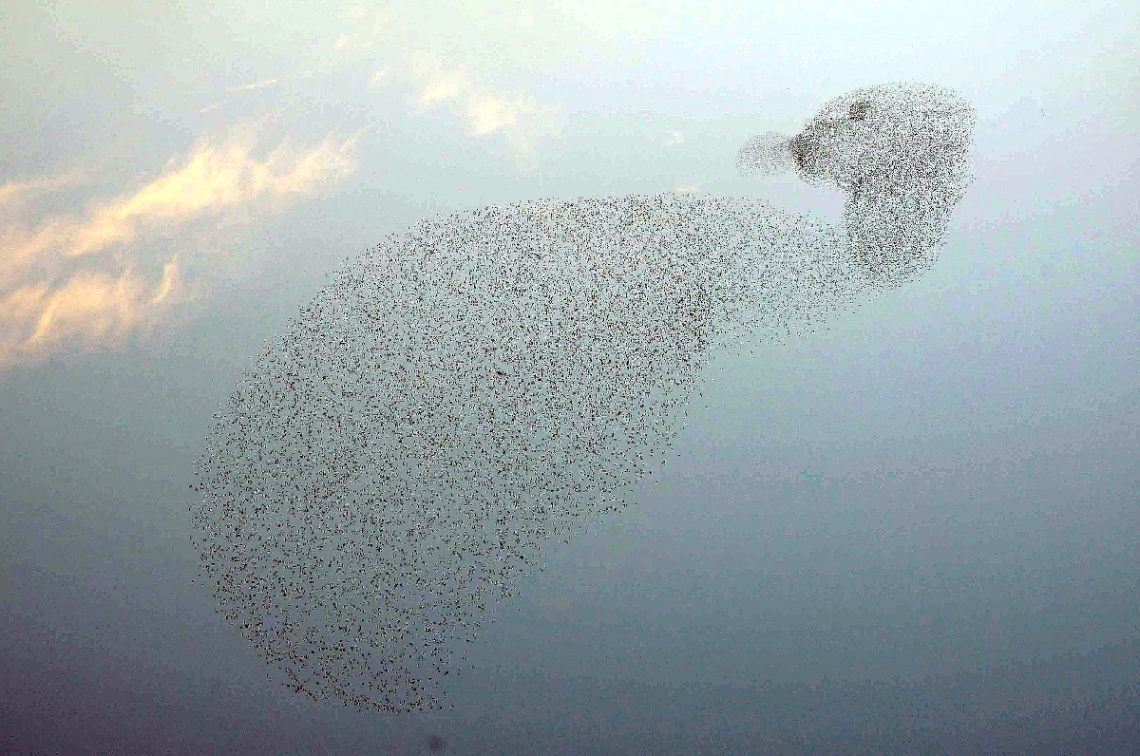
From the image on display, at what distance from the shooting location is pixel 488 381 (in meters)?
4.32

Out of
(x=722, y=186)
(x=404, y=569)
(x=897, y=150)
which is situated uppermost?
(x=897, y=150)

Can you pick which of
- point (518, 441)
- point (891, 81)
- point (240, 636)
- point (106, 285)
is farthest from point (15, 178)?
point (891, 81)

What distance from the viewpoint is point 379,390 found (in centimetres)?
434

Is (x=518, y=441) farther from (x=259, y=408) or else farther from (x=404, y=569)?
(x=259, y=408)

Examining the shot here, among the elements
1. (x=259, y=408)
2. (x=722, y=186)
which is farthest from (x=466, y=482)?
(x=722, y=186)

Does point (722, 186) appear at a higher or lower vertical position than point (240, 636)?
higher

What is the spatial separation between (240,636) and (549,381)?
187cm

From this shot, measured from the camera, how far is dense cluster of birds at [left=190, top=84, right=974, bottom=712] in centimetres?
426

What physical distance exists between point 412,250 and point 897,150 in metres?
2.32

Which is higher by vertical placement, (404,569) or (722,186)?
(722,186)

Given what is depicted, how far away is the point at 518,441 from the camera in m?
4.28

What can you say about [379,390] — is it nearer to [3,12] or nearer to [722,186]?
[722,186]

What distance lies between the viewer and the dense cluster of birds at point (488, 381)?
426 centimetres

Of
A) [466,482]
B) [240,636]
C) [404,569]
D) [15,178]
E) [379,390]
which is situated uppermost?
[15,178]
